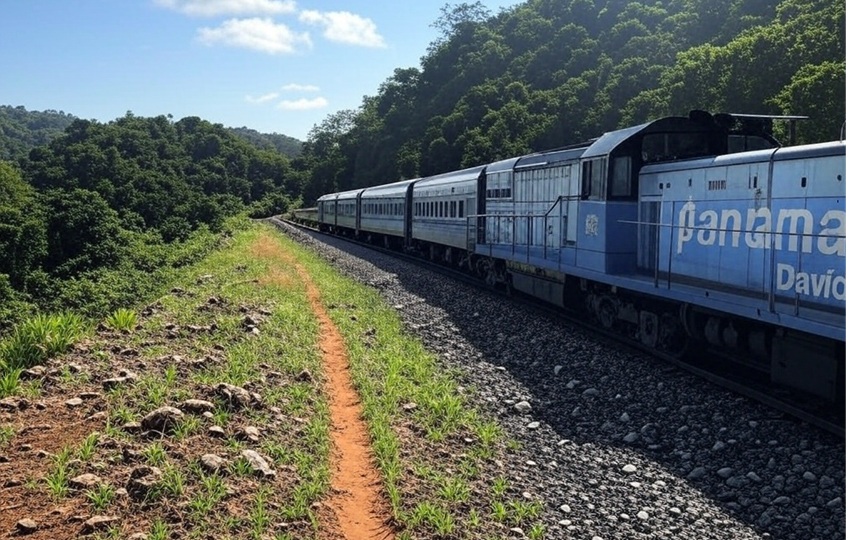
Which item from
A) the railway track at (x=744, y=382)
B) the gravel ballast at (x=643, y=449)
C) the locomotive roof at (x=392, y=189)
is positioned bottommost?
the gravel ballast at (x=643, y=449)

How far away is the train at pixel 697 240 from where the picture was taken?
7137mm

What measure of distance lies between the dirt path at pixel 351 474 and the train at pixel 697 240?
434cm

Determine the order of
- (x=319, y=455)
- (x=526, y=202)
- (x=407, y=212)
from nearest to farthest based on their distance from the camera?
(x=319, y=455), (x=526, y=202), (x=407, y=212)

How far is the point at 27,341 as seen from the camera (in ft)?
30.2

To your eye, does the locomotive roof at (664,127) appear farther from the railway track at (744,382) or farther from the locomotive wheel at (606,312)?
the railway track at (744,382)

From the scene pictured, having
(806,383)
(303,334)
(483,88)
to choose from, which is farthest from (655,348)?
(483,88)

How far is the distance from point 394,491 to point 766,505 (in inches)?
113

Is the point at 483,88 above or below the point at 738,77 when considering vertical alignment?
above

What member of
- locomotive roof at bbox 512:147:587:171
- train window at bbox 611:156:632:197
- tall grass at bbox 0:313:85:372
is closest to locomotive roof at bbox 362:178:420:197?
locomotive roof at bbox 512:147:587:171

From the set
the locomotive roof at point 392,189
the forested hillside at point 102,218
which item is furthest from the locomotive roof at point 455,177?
the forested hillside at point 102,218

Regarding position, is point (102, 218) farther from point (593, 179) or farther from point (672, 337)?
point (672, 337)

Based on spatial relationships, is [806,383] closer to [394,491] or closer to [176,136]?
[394,491]

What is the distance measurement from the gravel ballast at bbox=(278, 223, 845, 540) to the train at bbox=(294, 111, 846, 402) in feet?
2.38

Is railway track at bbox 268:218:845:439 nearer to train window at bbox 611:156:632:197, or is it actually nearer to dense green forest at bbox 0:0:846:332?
train window at bbox 611:156:632:197
